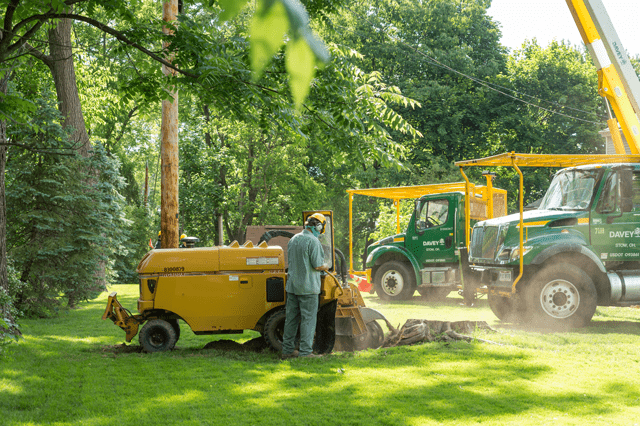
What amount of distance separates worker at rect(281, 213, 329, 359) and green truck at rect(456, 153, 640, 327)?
3.93m

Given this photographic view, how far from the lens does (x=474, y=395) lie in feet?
17.3

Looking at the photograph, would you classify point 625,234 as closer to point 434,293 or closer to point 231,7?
point 434,293

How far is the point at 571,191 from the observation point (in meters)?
10.2

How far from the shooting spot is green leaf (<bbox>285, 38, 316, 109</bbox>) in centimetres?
98

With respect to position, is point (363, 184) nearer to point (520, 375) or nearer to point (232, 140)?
point (232, 140)

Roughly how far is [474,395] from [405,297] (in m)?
9.14

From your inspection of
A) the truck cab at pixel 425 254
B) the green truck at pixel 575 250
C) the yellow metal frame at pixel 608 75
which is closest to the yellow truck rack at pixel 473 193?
the truck cab at pixel 425 254

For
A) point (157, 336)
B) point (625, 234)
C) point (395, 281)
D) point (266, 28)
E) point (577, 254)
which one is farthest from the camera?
point (395, 281)

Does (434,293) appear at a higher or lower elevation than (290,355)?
higher

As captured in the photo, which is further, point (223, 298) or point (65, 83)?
point (65, 83)

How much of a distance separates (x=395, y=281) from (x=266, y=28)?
13.7 metres

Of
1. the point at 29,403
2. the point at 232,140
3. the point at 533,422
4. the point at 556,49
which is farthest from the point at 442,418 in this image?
the point at 556,49

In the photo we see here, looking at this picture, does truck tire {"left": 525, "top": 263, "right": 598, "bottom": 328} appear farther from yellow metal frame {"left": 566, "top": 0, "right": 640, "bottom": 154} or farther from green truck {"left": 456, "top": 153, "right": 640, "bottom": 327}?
yellow metal frame {"left": 566, "top": 0, "right": 640, "bottom": 154}

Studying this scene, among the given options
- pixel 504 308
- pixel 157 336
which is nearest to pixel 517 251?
pixel 504 308
